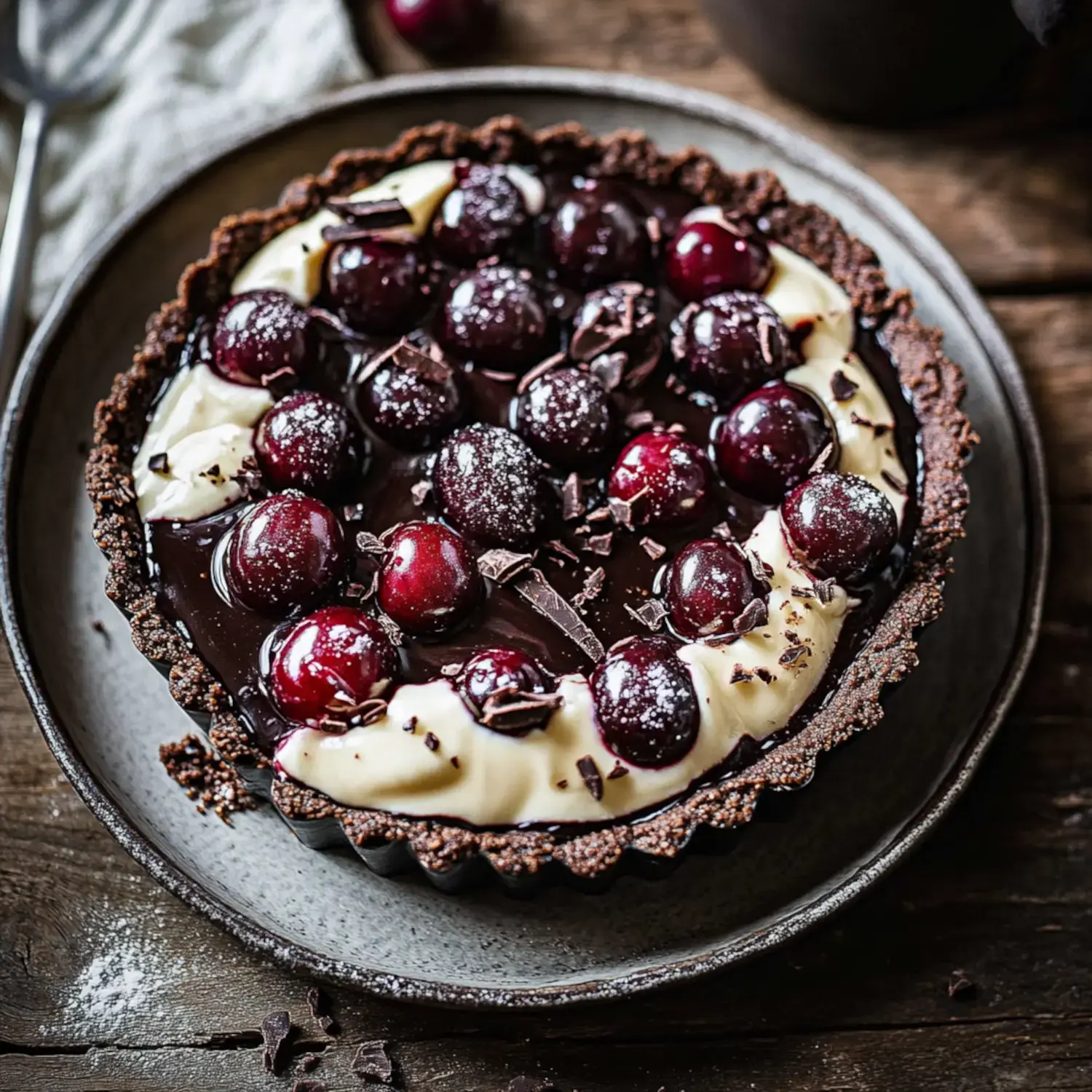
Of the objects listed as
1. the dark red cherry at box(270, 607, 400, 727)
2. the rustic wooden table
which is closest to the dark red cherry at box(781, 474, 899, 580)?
the rustic wooden table

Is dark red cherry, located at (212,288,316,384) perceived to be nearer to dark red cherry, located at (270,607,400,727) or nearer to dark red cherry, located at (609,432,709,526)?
dark red cherry, located at (270,607,400,727)

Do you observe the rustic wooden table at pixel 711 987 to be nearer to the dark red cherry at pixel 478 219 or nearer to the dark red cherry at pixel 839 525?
the dark red cherry at pixel 839 525

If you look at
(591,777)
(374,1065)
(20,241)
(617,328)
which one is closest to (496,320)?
(617,328)

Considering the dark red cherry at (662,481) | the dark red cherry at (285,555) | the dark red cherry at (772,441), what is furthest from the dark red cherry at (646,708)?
the dark red cherry at (285,555)

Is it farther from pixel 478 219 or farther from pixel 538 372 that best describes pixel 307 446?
pixel 478 219

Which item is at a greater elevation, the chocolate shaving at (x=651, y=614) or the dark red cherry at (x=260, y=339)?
the dark red cherry at (x=260, y=339)

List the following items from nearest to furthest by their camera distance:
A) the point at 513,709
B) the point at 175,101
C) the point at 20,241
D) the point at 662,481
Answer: the point at 513,709 < the point at 662,481 < the point at 20,241 < the point at 175,101

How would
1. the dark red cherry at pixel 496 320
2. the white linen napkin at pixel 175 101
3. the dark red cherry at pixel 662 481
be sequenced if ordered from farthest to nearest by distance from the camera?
1. the white linen napkin at pixel 175 101
2. the dark red cherry at pixel 496 320
3. the dark red cherry at pixel 662 481
